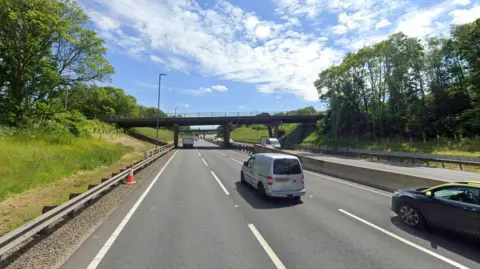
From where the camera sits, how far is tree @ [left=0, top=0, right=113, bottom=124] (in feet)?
82.0

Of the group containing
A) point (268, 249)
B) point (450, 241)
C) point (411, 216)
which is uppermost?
point (411, 216)

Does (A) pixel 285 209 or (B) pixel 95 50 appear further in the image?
(B) pixel 95 50

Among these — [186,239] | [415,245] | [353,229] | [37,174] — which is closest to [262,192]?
[353,229]

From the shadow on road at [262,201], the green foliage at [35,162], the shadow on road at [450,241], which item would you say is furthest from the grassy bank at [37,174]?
the shadow on road at [450,241]

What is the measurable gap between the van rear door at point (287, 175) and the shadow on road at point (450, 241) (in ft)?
11.5

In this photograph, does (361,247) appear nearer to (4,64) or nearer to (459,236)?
(459,236)

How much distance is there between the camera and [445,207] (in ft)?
19.9

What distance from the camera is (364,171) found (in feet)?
45.5

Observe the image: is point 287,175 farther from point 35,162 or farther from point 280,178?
point 35,162

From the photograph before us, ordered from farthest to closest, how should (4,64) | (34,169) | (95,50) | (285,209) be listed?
1. (95,50)
2. (4,64)
3. (34,169)
4. (285,209)

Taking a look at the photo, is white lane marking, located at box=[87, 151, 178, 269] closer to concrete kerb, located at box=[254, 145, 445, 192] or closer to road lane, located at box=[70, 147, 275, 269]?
road lane, located at box=[70, 147, 275, 269]

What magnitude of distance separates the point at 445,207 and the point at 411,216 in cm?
97

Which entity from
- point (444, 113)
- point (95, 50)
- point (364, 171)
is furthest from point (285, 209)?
point (444, 113)

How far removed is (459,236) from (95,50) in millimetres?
35536
